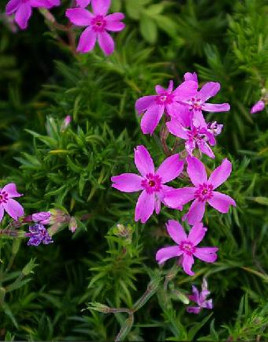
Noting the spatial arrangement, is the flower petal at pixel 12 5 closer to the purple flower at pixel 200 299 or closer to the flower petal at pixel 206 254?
the flower petal at pixel 206 254

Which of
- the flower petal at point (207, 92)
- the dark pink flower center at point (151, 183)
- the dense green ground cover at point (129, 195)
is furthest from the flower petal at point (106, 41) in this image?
the dark pink flower center at point (151, 183)

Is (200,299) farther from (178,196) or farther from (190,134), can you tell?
(190,134)

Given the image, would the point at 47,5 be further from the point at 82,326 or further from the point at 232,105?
the point at 82,326

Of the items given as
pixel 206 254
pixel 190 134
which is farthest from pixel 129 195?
pixel 190 134

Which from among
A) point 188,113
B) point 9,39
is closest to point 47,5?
point 188,113

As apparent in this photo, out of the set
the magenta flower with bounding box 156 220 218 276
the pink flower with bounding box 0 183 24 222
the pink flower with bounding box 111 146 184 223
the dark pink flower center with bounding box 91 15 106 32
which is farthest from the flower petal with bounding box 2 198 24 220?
the dark pink flower center with bounding box 91 15 106 32

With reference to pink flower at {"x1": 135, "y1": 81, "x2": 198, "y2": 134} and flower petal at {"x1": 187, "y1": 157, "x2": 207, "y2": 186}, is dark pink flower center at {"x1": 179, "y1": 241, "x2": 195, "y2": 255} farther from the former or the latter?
pink flower at {"x1": 135, "y1": 81, "x2": 198, "y2": 134}
